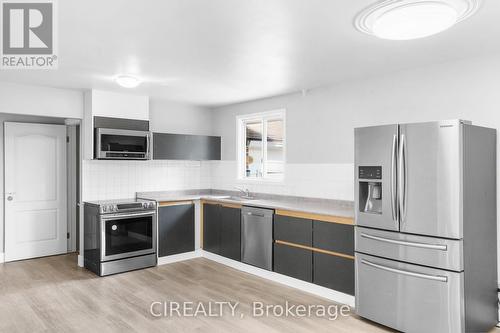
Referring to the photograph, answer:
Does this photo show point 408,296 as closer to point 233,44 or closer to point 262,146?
point 233,44

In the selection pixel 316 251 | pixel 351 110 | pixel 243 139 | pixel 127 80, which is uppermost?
pixel 127 80

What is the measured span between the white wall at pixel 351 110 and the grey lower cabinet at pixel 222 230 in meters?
0.68

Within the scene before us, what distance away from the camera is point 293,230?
4102mm

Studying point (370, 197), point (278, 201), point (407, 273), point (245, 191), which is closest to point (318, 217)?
point (370, 197)

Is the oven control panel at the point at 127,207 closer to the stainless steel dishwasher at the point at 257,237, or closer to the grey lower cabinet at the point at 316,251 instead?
the stainless steel dishwasher at the point at 257,237

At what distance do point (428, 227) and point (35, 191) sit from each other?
526 cm

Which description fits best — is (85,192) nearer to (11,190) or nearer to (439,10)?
(11,190)

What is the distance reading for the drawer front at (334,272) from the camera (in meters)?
3.56

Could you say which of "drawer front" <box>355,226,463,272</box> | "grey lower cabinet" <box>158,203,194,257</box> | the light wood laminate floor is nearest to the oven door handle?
"grey lower cabinet" <box>158,203,194,257</box>

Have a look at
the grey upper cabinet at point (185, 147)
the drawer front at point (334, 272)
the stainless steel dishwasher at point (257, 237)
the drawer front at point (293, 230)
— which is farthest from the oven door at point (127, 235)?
the drawer front at point (334, 272)

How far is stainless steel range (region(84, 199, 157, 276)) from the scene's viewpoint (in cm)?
457

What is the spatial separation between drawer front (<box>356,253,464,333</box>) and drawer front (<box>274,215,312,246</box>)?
0.72 metres

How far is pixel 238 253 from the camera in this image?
482 centimetres

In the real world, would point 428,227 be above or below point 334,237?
above
